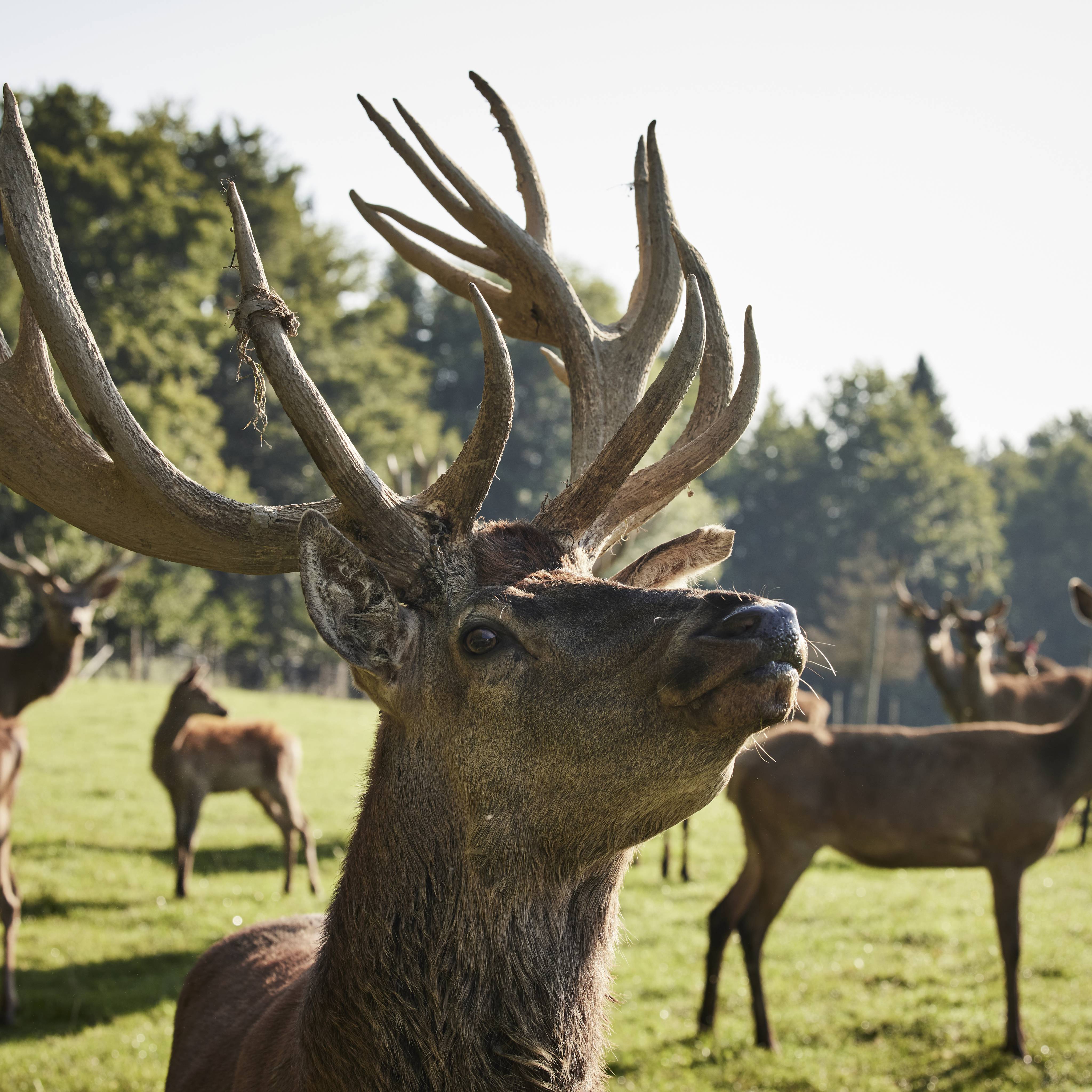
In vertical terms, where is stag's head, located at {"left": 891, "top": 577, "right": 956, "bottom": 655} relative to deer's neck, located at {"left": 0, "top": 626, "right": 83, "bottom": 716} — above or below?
above

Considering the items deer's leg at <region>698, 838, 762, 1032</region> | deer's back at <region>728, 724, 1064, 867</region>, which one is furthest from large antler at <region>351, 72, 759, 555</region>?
deer's leg at <region>698, 838, 762, 1032</region>

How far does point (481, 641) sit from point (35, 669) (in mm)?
7919

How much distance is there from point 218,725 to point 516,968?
756cm

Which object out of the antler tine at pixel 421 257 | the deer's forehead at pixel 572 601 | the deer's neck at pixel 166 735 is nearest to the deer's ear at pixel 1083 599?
the antler tine at pixel 421 257

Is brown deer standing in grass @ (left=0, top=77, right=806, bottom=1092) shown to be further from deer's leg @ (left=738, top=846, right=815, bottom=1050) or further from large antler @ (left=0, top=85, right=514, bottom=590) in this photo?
deer's leg @ (left=738, top=846, right=815, bottom=1050)

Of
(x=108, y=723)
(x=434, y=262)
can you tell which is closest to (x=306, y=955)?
(x=434, y=262)

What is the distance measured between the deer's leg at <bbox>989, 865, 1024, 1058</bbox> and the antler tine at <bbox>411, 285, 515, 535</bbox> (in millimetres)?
4703

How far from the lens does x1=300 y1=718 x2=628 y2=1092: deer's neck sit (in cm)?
195

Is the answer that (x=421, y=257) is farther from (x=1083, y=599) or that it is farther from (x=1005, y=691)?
(x=1005, y=691)

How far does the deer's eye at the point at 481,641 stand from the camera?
211 cm

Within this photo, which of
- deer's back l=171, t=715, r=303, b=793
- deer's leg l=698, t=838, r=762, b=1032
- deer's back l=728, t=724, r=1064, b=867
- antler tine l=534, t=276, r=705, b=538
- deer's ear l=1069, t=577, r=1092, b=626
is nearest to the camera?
antler tine l=534, t=276, r=705, b=538

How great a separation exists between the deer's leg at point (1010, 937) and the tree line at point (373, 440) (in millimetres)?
2910

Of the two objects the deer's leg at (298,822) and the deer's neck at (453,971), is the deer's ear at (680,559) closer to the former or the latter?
the deer's neck at (453,971)

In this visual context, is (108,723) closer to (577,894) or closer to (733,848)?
(733,848)
